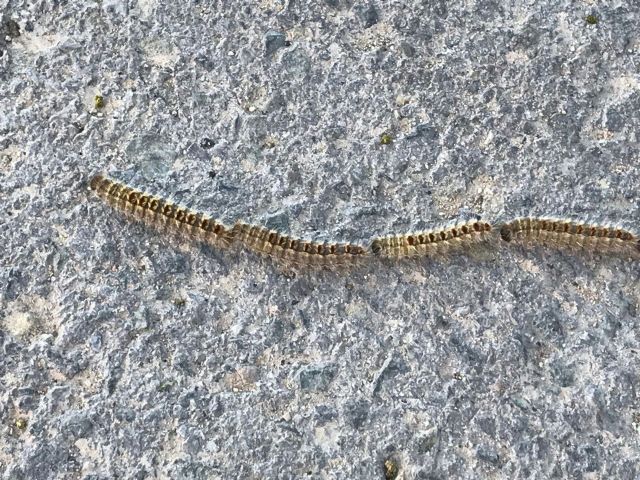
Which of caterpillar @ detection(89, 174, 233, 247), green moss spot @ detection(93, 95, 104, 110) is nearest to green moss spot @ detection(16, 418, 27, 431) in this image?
caterpillar @ detection(89, 174, 233, 247)

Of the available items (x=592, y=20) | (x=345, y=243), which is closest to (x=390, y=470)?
(x=345, y=243)

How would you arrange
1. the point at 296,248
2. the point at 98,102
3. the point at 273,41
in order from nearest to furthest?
the point at 296,248, the point at 98,102, the point at 273,41

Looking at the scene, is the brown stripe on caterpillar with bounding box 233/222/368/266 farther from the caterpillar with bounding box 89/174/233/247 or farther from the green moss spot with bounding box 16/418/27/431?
the green moss spot with bounding box 16/418/27/431

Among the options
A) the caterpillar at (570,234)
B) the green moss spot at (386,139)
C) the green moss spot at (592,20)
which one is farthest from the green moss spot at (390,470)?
the green moss spot at (592,20)

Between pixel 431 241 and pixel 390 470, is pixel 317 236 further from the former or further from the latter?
pixel 390 470

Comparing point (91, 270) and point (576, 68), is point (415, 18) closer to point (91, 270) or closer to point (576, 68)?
point (576, 68)
